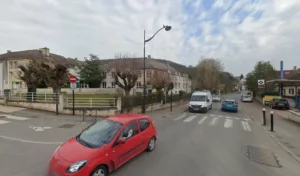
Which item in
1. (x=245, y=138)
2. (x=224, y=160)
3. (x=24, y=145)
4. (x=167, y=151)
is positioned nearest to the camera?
(x=224, y=160)

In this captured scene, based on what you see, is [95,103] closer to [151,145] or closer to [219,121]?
[151,145]

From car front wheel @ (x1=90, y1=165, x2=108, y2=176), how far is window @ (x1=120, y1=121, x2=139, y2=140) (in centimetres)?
99

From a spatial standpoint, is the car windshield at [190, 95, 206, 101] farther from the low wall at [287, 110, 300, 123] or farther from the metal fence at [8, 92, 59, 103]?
the metal fence at [8, 92, 59, 103]

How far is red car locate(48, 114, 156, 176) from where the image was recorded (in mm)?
4230

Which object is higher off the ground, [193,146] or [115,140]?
[115,140]

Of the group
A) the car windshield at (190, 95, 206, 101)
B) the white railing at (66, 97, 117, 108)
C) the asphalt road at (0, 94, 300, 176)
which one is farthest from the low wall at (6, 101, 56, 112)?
the car windshield at (190, 95, 206, 101)

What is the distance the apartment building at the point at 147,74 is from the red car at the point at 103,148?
12.2 meters

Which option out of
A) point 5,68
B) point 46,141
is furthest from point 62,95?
point 5,68

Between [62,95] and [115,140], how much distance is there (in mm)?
11902

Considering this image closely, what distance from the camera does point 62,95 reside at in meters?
15.1

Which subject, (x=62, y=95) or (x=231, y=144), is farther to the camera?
(x=62, y=95)

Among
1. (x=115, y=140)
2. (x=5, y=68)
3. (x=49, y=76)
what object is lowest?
(x=115, y=140)

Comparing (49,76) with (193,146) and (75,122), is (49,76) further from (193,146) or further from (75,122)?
(193,146)

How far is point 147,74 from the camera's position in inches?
1629
